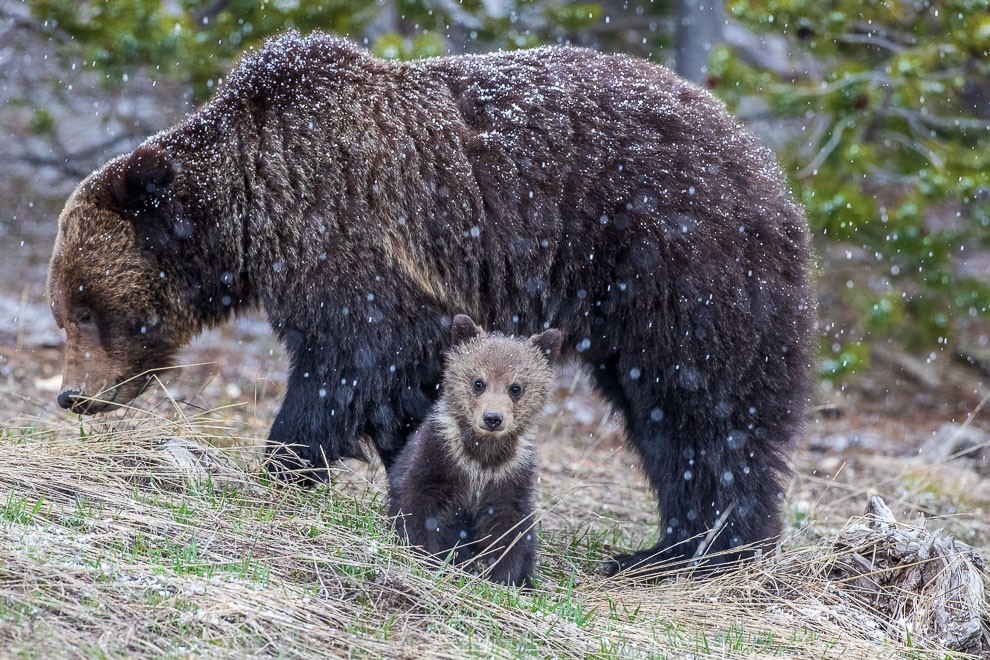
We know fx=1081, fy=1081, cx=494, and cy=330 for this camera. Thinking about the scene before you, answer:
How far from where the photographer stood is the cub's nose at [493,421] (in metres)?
4.13

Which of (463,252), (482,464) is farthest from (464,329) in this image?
(463,252)

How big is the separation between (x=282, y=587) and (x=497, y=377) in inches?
46.8

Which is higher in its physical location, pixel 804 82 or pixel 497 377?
pixel 804 82


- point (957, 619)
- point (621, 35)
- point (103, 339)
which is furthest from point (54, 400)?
point (621, 35)

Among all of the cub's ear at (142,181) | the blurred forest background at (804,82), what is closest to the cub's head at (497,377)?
the cub's ear at (142,181)

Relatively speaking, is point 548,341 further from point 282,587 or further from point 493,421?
point 282,587

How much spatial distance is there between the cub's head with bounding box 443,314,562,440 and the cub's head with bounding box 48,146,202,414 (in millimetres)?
1834

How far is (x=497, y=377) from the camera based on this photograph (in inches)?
174

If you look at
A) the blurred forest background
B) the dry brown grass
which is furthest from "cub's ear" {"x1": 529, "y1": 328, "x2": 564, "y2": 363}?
the blurred forest background

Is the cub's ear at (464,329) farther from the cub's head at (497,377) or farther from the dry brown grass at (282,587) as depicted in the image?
the dry brown grass at (282,587)

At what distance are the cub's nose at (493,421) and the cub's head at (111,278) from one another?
2.24 m

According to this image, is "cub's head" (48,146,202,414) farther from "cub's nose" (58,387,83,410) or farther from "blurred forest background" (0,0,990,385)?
"blurred forest background" (0,0,990,385)

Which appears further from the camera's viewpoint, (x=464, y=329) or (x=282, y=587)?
(x=464, y=329)

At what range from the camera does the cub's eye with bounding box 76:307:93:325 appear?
554 centimetres
